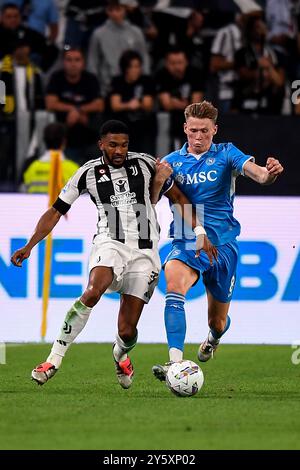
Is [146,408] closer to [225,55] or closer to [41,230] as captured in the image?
[41,230]

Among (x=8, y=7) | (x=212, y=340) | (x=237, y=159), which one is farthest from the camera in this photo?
(x=8, y=7)

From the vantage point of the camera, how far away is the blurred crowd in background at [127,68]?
14430 millimetres

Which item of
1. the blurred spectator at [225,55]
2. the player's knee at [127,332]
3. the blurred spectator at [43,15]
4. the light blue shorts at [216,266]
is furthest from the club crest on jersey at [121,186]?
the blurred spectator at [43,15]

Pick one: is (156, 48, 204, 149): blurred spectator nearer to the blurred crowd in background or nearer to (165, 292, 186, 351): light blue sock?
the blurred crowd in background

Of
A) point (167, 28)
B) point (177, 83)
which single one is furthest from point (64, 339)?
point (167, 28)

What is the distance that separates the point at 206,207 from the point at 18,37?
714 centimetres

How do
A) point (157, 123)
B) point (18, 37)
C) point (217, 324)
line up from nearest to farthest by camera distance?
point (217, 324)
point (157, 123)
point (18, 37)

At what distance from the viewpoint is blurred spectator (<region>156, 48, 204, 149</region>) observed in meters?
15.6

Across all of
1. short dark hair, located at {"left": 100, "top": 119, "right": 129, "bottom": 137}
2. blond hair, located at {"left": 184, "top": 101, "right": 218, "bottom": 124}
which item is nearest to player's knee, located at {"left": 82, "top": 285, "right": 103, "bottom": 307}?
short dark hair, located at {"left": 100, "top": 119, "right": 129, "bottom": 137}

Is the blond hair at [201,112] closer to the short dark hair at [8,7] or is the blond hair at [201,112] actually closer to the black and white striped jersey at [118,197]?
the black and white striped jersey at [118,197]

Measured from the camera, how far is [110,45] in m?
16.3

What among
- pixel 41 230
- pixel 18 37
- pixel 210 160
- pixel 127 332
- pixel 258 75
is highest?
pixel 18 37

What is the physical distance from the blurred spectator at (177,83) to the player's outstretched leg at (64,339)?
6774 millimetres
